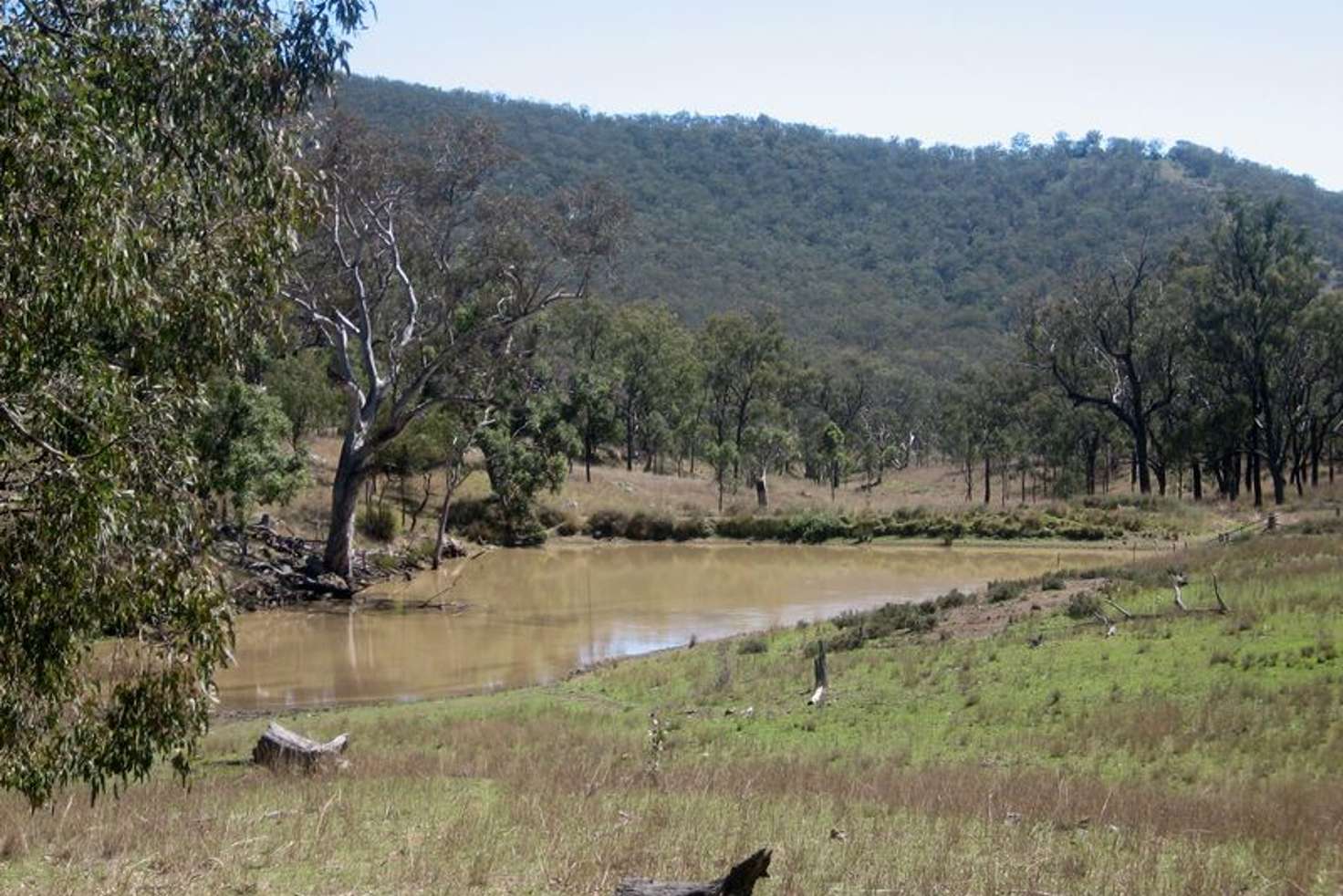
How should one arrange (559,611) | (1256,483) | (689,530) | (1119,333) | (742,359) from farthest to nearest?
(742,359)
(1119,333)
(689,530)
(1256,483)
(559,611)

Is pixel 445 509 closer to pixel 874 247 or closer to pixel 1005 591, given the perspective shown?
pixel 1005 591

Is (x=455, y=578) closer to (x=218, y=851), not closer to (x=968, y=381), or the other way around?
(x=218, y=851)

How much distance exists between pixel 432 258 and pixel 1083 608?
27.1 metres

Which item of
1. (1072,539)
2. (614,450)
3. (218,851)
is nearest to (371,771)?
(218,851)

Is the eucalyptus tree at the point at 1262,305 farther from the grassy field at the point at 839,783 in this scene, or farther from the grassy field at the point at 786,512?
the grassy field at the point at 839,783

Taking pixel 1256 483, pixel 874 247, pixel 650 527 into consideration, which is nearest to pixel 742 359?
pixel 650 527

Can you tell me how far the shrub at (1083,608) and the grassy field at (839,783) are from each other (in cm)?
22

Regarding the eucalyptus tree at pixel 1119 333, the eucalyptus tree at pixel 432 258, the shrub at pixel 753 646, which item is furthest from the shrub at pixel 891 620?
the eucalyptus tree at pixel 1119 333

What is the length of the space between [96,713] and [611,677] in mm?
15344

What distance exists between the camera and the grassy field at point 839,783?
859 cm

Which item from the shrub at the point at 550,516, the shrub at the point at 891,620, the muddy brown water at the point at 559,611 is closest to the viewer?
the shrub at the point at 891,620

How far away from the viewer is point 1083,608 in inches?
900

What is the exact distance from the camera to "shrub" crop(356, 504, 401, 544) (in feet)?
159

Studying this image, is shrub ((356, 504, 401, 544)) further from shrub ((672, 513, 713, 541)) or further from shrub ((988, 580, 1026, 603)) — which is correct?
shrub ((988, 580, 1026, 603))
